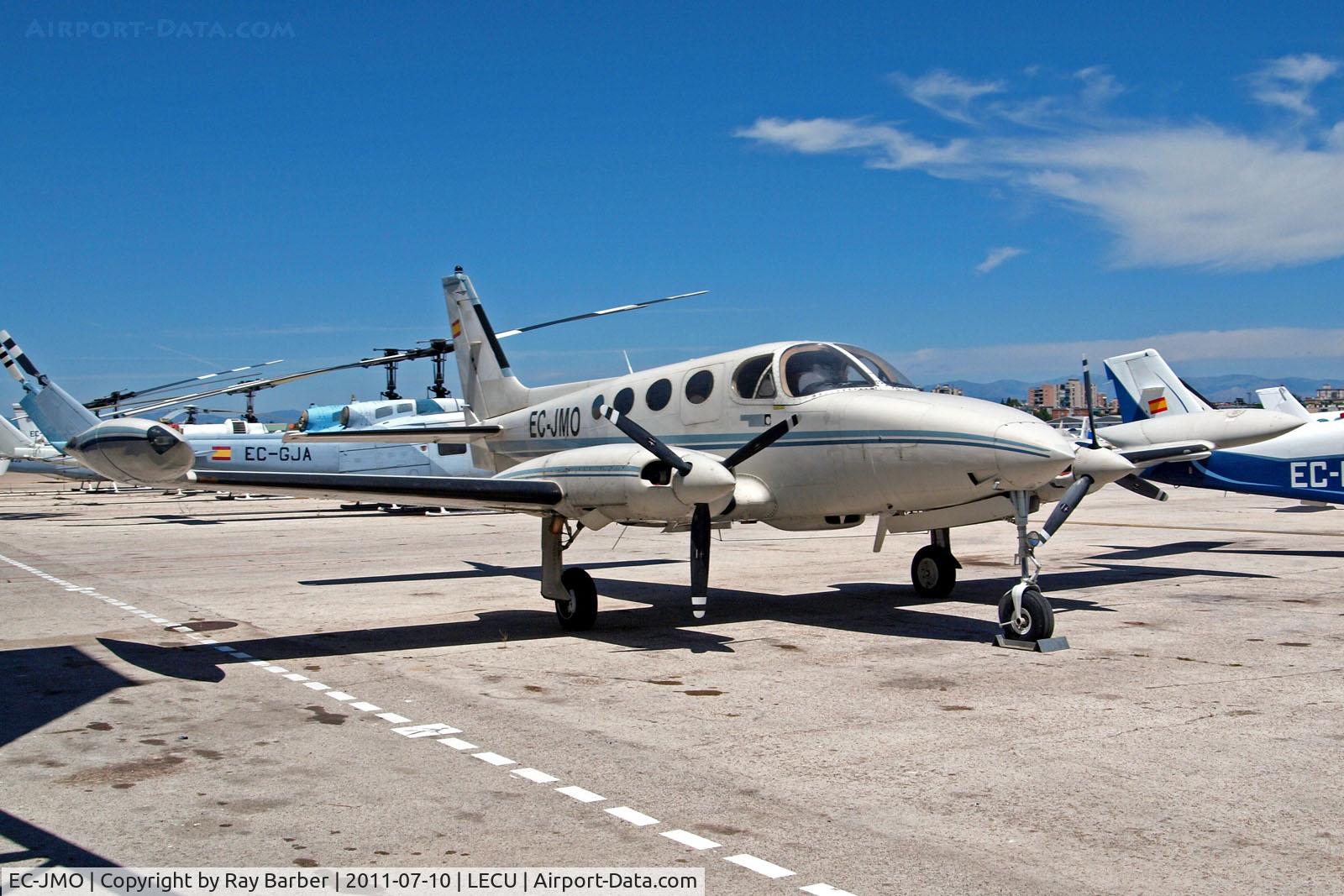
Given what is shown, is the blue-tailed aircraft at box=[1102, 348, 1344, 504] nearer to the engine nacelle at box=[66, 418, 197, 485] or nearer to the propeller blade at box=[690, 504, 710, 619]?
the propeller blade at box=[690, 504, 710, 619]

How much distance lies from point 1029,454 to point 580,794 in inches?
240

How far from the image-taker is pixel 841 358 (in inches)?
472

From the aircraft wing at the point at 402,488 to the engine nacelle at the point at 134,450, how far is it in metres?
0.98

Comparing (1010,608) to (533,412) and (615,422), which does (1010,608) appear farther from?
(533,412)

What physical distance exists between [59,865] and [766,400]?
334 inches

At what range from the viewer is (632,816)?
543 centimetres

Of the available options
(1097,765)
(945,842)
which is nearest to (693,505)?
(1097,765)

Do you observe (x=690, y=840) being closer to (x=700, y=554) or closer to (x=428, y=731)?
(x=428, y=731)

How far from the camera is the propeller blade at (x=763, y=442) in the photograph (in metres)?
11.3

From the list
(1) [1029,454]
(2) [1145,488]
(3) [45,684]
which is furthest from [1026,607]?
(3) [45,684]

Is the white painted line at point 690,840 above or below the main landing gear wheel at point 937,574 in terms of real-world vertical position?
below

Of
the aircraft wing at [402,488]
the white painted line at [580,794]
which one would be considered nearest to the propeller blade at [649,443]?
the aircraft wing at [402,488]

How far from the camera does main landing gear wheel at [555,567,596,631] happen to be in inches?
465

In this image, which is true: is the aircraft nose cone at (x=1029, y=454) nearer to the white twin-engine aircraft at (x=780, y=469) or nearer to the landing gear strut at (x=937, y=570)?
the white twin-engine aircraft at (x=780, y=469)
